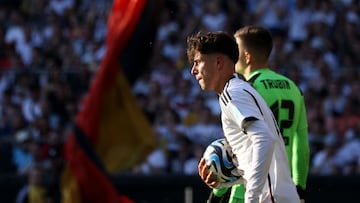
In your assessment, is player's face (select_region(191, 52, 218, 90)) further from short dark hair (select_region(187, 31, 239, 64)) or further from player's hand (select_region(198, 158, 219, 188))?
player's hand (select_region(198, 158, 219, 188))

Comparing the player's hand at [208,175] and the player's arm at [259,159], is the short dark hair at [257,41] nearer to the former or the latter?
the player's hand at [208,175]

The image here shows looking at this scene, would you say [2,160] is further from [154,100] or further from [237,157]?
[237,157]

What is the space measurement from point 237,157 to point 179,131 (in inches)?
343

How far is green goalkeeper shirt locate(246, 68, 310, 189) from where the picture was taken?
7.19 m

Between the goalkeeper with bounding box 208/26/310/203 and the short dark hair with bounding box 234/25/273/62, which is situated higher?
the short dark hair with bounding box 234/25/273/62

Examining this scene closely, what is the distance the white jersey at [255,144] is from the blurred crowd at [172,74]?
8.24 meters

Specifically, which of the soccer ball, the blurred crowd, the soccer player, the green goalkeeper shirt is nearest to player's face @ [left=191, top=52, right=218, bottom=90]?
the soccer player

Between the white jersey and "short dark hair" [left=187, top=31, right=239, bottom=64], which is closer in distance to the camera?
the white jersey

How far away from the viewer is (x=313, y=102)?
48.9 ft

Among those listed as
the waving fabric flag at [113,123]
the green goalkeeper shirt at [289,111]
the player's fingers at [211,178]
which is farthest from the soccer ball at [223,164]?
the waving fabric flag at [113,123]

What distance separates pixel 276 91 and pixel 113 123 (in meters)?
6.79

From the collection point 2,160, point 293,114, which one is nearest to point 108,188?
point 2,160

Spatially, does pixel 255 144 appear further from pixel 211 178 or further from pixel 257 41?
pixel 257 41

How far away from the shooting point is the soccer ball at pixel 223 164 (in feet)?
20.0
